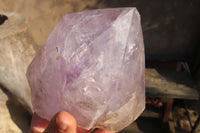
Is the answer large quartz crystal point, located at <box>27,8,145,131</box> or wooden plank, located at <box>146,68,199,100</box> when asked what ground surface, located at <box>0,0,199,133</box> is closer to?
wooden plank, located at <box>146,68,199,100</box>

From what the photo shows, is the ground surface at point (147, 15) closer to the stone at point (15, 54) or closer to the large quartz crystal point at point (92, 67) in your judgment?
the stone at point (15, 54)

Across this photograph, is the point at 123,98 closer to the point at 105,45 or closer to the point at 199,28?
the point at 105,45

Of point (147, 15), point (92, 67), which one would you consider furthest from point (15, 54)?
point (147, 15)

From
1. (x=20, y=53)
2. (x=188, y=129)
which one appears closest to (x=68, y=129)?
(x=20, y=53)

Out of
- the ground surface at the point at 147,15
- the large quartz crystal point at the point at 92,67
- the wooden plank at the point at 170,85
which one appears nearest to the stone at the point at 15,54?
the large quartz crystal point at the point at 92,67

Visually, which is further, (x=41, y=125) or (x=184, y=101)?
(x=184, y=101)

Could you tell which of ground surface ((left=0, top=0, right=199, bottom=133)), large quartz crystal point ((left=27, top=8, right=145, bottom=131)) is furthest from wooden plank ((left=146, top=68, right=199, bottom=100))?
large quartz crystal point ((left=27, top=8, right=145, bottom=131))
